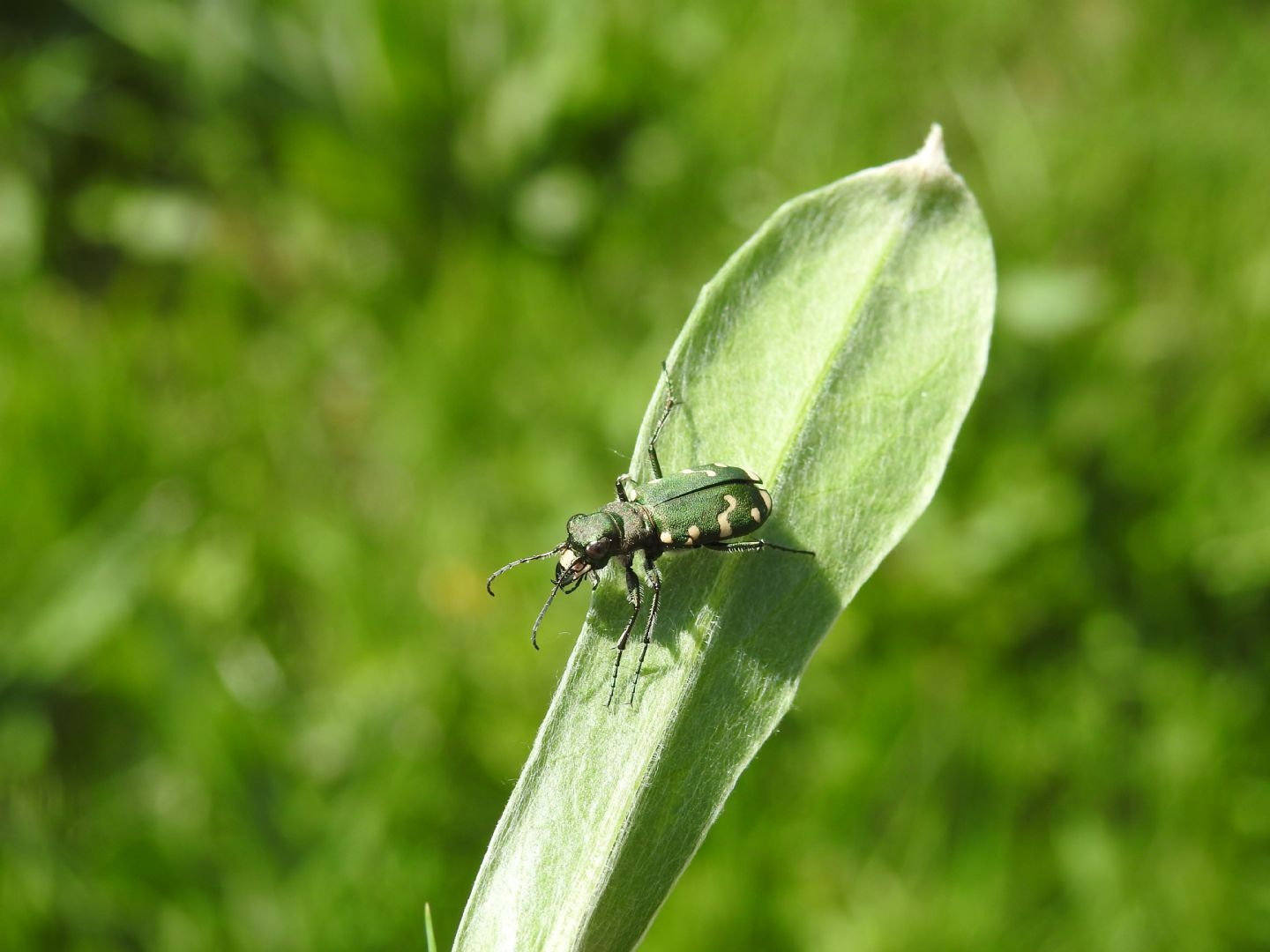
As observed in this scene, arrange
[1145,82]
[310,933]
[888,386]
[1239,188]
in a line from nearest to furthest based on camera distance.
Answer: [888,386] < [310,933] < [1239,188] < [1145,82]

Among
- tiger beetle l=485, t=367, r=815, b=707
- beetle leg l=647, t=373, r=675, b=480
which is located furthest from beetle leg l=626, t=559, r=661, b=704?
beetle leg l=647, t=373, r=675, b=480

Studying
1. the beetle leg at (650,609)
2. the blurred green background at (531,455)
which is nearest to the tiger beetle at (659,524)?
the beetle leg at (650,609)

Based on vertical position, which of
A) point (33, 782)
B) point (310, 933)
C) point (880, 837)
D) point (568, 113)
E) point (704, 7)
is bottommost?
point (880, 837)

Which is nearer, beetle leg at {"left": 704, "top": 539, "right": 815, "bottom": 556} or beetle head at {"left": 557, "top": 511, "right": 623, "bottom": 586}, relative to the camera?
beetle leg at {"left": 704, "top": 539, "right": 815, "bottom": 556}

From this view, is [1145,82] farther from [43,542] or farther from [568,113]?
[43,542]

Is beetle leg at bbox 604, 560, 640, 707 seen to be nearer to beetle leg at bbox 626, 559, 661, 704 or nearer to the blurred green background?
beetle leg at bbox 626, 559, 661, 704

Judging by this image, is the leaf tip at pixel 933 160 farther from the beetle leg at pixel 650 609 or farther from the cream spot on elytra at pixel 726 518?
the beetle leg at pixel 650 609

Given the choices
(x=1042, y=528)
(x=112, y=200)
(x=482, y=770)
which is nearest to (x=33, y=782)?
(x=482, y=770)
